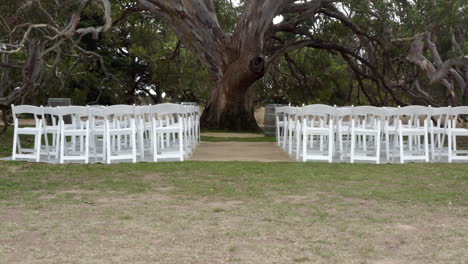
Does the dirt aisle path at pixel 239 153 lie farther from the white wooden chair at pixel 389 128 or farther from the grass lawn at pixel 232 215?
the grass lawn at pixel 232 215

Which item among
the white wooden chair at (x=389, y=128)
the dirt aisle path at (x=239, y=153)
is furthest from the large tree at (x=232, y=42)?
the white wooden chair at (x=389, y=128)

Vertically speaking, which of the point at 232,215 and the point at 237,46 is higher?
the point at 237,46

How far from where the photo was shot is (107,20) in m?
14.4

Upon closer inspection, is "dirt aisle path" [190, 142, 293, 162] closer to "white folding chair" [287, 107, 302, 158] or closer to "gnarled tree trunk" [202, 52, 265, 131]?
"white folding chair" [287, 107, 302, 158]

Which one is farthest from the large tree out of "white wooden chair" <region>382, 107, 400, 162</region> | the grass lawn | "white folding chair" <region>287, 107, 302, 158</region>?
the grass lawn

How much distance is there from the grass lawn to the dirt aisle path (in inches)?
72.5

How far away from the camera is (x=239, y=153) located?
38.8 ft

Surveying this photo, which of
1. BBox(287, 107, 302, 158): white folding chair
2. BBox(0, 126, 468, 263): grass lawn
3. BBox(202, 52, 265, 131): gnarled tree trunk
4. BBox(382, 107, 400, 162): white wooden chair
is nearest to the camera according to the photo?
BBox(0, 126, 468, 263): grass lawn

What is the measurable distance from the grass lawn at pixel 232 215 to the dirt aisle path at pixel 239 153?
1841mm

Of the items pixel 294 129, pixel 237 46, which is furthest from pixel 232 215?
pixel 237 46

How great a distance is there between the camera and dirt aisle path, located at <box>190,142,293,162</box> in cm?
1076

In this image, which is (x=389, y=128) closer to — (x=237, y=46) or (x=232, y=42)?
(x=237, y=46)

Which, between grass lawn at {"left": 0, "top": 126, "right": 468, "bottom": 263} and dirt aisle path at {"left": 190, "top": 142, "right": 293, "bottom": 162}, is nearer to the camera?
grass lawn at {"left": 0, "top": 126, "right": 468, "bottom": 263}

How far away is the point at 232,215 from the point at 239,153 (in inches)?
248
